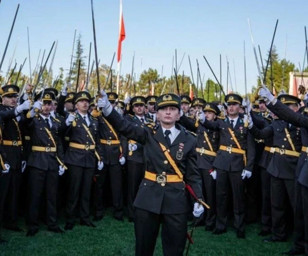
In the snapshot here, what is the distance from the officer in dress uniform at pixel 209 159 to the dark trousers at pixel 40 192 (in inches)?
120

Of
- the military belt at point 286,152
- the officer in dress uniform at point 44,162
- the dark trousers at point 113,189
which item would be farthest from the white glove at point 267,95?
the dark trousers at point 113,189

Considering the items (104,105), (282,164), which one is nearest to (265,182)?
(282,164)

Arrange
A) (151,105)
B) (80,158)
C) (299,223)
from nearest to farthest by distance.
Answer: (299,223) → (80,158) → (151,105)

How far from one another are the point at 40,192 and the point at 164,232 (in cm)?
359

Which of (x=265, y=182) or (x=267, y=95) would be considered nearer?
(x=267, y=95)

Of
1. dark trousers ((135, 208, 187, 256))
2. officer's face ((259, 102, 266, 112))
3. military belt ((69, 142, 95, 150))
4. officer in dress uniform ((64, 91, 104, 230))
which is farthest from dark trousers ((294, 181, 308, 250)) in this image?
military belt ((69, 142, 95, 150))

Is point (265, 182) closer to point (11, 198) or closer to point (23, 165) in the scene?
point (23, 165)

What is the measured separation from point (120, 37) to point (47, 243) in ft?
14.4

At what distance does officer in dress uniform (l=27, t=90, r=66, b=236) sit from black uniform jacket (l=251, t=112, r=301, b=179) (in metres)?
3.69

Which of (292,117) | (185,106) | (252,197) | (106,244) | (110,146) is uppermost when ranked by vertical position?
(185,106)

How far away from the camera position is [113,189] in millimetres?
8555

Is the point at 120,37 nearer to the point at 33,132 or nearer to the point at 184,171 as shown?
the point at 33,132

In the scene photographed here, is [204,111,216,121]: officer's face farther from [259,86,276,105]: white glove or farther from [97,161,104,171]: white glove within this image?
[259,86,276,105]: white glove

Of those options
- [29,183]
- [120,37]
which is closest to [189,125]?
[120,37]
